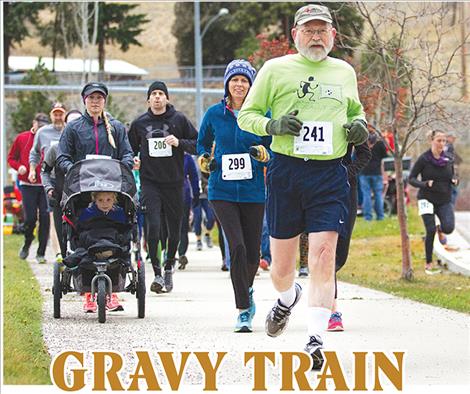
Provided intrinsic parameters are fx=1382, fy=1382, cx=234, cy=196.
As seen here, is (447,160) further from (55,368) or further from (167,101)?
(55,368)

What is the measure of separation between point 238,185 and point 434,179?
7301 mm

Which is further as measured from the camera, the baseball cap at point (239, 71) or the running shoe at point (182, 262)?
the running shoe at point (182, 262)

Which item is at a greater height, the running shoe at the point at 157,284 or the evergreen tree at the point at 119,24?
the evergreen tree at the point at 119,24

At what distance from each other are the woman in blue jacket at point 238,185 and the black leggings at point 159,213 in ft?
8.31

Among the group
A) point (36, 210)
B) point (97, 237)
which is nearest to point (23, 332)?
point (97, 237)

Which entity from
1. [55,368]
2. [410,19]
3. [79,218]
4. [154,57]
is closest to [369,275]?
[410,19]

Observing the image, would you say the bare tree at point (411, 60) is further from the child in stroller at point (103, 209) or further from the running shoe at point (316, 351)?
the running shoe at point (316, 351)

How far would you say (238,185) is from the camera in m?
10.3

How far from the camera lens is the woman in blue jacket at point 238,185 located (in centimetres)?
1023

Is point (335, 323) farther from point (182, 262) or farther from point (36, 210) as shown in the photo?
point (36, 210)

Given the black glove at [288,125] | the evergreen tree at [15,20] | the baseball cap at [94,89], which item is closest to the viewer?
the black glove at [288,125]

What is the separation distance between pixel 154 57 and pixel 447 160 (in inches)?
3696

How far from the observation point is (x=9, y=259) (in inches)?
729

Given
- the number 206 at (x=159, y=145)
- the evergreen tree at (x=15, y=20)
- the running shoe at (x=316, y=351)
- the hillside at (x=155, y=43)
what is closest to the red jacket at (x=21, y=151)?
the number 206 at (x=159, y=145)
